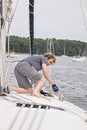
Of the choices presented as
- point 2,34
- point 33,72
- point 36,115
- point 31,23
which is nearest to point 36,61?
point 33,72

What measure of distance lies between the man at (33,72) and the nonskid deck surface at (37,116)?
5.51 feet

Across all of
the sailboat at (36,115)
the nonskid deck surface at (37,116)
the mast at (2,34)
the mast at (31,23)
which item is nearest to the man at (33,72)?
the mast at (2,34)

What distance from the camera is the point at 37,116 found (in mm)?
6562

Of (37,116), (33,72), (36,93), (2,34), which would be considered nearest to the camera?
(37,116)

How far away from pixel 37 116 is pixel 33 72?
110 inches

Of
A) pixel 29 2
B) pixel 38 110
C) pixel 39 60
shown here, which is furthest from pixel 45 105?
pixel 29 2

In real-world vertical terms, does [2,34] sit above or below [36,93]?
above

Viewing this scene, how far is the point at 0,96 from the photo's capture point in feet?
26.2

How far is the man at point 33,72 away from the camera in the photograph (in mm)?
9062

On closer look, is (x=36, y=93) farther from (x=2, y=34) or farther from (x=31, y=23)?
(x=31, y=23)

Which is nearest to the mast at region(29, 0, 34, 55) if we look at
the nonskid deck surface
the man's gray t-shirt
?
the man's gray t-shirt

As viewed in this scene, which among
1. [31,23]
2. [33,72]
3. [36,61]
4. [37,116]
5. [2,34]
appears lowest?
[37,116]

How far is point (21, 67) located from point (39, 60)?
1.45ft

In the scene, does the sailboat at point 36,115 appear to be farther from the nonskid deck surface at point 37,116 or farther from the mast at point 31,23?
the mast at point 31,23
